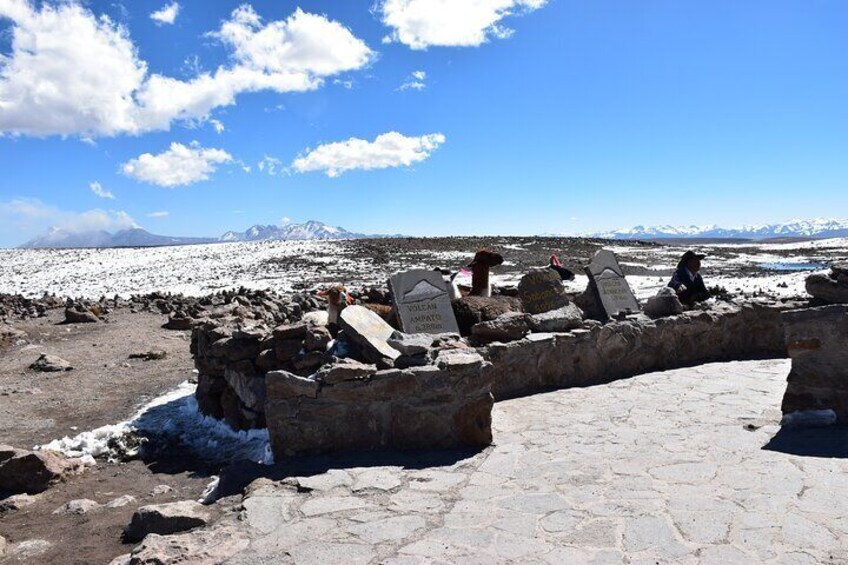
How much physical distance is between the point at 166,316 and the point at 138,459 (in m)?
10.2

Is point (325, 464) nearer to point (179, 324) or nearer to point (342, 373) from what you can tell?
point (342, 373)

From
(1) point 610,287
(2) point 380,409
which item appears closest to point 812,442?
(2) point 380,409

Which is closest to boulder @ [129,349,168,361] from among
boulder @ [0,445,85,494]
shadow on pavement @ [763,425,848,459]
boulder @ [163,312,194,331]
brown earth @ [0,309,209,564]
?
brown earth @ [0,309,209,564]

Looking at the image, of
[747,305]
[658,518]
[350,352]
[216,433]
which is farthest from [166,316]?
[658,518]

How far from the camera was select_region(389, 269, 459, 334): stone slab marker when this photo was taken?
7.98 meters

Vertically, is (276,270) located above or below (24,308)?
above

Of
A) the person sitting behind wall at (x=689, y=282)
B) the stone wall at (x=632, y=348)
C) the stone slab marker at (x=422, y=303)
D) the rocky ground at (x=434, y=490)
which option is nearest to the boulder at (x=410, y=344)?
the rocky ground at (x=434, y=490)

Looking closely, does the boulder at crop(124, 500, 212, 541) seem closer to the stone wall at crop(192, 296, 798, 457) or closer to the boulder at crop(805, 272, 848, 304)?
the stone wall at crop(192, 296, 798, 457)

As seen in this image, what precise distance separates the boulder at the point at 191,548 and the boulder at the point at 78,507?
2.19 m

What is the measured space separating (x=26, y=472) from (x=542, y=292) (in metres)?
6.79

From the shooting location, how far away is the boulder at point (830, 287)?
18.1 ft

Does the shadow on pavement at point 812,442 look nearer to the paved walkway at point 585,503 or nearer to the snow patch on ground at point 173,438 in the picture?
the paved walkway at point 585,503

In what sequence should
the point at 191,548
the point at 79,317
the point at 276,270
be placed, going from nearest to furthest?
the point at 191,548 → the point at 79,317 → the point at 276,270

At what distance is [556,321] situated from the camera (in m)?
7.76
